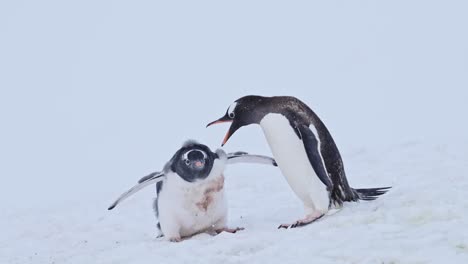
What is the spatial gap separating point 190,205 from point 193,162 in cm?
55

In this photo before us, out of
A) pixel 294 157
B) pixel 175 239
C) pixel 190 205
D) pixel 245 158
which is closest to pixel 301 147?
pixel 294 157

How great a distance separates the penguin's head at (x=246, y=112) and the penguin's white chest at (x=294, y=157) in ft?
0.32

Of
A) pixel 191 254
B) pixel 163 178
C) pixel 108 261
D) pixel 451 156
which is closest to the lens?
pixel 191 254

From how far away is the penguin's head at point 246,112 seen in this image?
256 inches

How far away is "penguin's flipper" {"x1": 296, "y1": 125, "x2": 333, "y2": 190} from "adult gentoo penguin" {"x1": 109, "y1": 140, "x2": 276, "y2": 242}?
3.25 feet

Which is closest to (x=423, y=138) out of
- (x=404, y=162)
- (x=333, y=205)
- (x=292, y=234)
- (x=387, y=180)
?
(x=404, y=162)

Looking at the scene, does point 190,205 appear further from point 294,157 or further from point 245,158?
point 294,157

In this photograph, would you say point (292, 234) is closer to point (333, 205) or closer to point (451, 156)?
point (333, 205)

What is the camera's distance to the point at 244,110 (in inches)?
259

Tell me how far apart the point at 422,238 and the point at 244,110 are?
7.53 ft

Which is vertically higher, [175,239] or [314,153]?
[314,153]

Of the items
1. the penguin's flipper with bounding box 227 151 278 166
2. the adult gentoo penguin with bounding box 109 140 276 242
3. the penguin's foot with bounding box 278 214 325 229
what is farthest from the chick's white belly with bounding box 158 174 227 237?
the penguin's foot with bounding box 278 214 325 229

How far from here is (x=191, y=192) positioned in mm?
6668

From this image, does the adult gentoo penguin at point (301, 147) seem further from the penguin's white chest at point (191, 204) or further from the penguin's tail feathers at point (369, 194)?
the penguin's white chest at point (191, 204)
